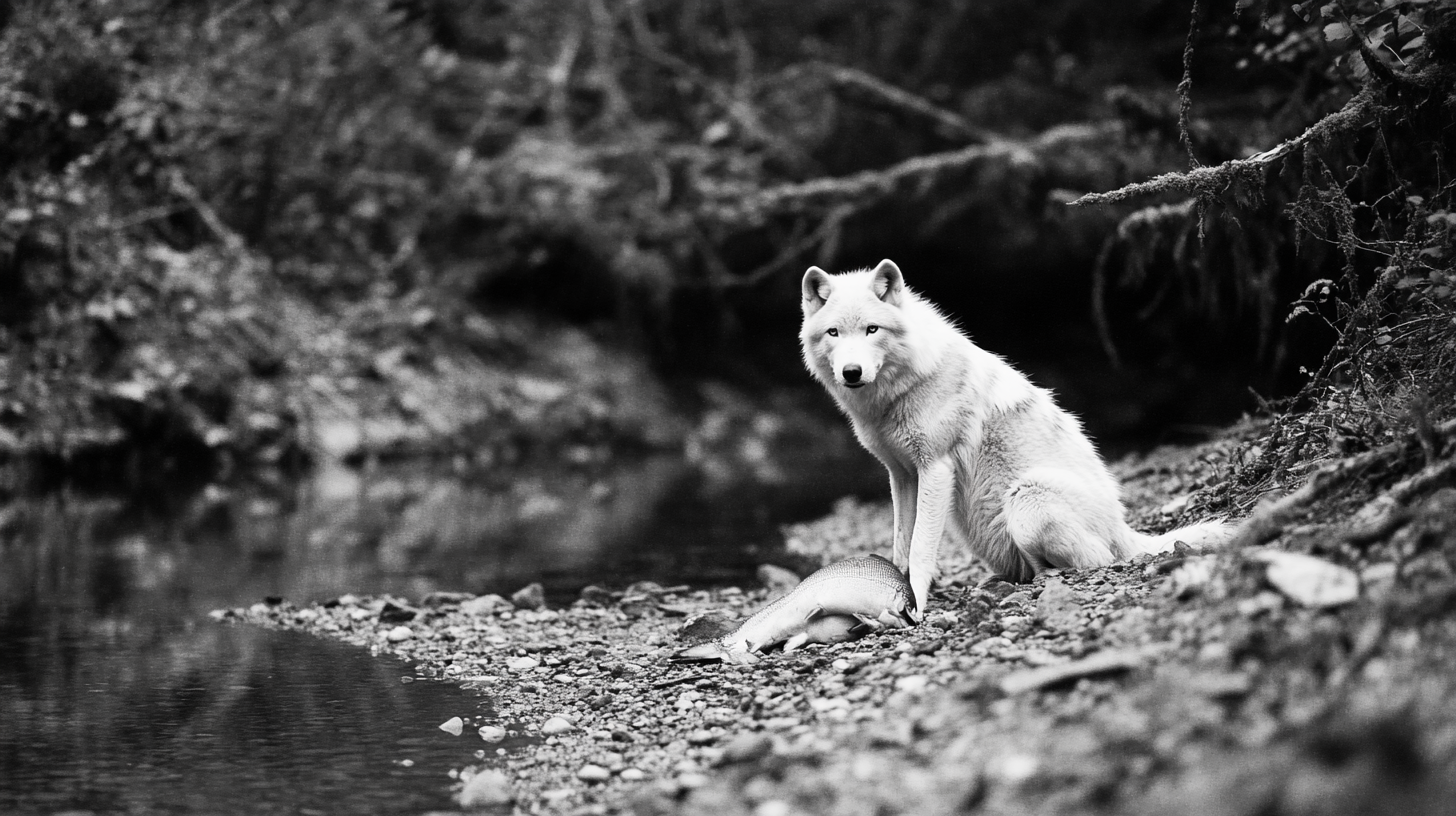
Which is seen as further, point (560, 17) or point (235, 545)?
point (560, 17)

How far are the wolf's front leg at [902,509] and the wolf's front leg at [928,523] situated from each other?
25 centimetres

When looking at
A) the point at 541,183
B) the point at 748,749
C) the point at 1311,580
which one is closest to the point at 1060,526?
the point at 1311,580

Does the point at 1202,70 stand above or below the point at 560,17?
below

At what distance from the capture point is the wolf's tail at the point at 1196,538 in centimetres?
537

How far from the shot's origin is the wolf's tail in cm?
537

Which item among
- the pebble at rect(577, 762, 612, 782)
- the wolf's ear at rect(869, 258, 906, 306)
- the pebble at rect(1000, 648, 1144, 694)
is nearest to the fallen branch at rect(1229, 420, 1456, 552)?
the pebble at rect(1000, 648, 1144, 694)

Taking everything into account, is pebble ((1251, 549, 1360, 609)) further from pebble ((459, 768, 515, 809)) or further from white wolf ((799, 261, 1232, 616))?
pebble ((459, 768, 515, 809))

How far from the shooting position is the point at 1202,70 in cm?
1337

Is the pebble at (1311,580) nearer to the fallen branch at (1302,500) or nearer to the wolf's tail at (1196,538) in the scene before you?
the fallen branch at (1302,500)

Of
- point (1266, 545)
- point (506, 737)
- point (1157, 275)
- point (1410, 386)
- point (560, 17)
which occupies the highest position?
point (560, 17)

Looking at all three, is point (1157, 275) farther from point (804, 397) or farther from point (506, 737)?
point (506, 737)

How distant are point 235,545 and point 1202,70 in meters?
11.3

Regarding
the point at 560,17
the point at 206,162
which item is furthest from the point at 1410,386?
the point at 560,17

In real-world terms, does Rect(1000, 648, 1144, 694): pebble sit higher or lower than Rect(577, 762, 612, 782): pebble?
higher
